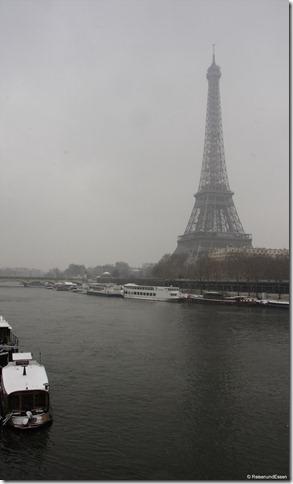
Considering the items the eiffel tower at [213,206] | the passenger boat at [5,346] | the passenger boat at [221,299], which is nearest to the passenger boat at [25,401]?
the passenger boat at [5,346]

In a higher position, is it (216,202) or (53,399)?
(216,202)

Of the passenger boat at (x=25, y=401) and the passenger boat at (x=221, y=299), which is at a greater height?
the passenger boat at (x=221, y=299)

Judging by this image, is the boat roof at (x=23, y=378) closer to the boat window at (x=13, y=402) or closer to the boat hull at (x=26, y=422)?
the boat window at (x=13, y=402)

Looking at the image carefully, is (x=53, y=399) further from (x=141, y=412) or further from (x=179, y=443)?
(x=179, y=443)

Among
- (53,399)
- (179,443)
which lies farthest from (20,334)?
(179,443)

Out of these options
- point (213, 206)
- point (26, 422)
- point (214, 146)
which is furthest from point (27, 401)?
point (214, 146)

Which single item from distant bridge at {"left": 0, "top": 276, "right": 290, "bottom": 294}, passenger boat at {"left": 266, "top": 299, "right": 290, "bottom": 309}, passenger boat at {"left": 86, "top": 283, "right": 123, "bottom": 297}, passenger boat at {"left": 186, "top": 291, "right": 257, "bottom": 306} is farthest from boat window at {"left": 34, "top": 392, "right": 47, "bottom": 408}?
passenger boat at {"left": 86, "top": 283, "right": 123, "bottom": 297}
